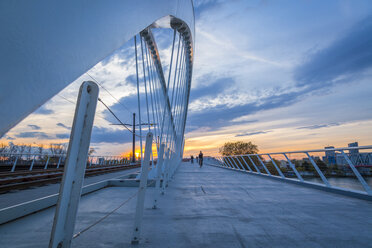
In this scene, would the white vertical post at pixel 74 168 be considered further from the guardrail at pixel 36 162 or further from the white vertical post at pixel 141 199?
the guardrail at pixel 36 162

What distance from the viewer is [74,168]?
44.5 inches

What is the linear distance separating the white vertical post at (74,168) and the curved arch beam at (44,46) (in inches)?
12.3

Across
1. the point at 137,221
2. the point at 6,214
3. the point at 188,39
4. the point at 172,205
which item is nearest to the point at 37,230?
the point at 6,214

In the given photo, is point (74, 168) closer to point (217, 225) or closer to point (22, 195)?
point (217, 225)

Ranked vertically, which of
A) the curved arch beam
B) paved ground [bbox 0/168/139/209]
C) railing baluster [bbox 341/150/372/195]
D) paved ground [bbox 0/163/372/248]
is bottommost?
paved ground [bbox 0/163/372/248]

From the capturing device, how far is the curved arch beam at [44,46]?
1.04 m

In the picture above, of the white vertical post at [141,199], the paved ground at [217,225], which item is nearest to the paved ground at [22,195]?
the paved ground at [217,225]

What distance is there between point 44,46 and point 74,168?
0.75 m

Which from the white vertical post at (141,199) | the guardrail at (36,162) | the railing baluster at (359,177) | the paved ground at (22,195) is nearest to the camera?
the white vertical post at (141,199)

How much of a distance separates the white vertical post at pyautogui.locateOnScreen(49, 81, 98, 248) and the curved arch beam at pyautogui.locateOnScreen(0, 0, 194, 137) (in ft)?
1.03

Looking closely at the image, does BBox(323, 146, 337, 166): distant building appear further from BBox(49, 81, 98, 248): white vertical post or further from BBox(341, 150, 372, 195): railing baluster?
BBox(49, 81, 98, 248): white vertical post

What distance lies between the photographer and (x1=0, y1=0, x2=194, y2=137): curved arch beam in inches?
41.1

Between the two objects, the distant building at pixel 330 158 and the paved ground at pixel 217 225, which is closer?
the paved ground at pixel 217 225

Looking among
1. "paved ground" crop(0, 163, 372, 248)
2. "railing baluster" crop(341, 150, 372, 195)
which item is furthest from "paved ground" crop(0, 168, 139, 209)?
"railing baluster" crop(341, 150, 372, 195)
